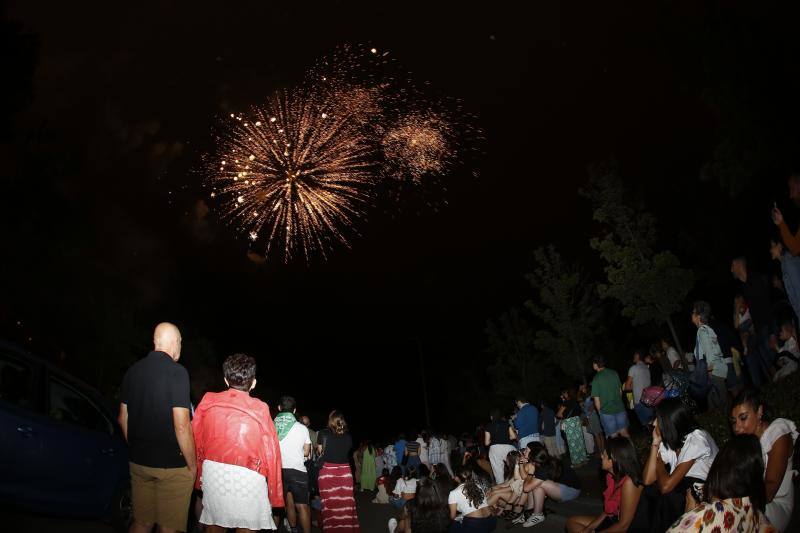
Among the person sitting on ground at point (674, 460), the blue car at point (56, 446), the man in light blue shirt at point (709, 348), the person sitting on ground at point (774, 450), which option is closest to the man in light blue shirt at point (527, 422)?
the man in light blue shirt at point (709, 348)

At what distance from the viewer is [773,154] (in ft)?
67.4

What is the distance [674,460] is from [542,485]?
389 centimetres

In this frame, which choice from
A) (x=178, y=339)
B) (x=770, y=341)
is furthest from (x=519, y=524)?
(x=178, y=339)

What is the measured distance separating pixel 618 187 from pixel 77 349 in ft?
86.3

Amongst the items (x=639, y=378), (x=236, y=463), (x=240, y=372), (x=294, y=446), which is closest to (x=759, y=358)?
(x=639, y=378)

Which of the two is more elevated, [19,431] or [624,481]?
[19,431]

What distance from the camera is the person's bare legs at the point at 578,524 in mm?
7363

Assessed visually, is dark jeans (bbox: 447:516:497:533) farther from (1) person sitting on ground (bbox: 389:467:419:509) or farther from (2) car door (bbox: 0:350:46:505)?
(1) person sitting on ground (bbox: 389:467:419:509)

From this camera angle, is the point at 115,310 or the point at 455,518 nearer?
the point at 455,518

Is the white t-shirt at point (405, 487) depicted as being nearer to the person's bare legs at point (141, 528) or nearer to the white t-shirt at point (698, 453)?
the white t-shirt at point (698, 453)

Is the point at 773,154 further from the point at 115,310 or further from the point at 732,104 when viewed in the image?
the point at 115,310

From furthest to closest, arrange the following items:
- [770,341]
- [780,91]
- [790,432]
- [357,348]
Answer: [357,348]
[780,91]
[770,341]
[790,432]

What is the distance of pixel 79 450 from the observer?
261 inches

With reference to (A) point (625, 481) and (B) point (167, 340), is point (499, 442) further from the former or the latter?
(B) point (167, 340)
